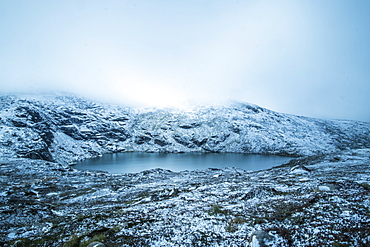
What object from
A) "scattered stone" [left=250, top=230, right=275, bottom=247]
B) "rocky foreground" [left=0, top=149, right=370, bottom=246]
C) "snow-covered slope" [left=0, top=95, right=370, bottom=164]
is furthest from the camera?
"snow-covered slope" [left=0, top=95, right=370, bottom=164]

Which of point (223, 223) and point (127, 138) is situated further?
point (127, 138)

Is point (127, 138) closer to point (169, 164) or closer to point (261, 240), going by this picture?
point (169, 164)

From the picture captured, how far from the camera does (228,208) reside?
19.3 metres

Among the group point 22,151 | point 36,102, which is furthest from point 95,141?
point 22,151

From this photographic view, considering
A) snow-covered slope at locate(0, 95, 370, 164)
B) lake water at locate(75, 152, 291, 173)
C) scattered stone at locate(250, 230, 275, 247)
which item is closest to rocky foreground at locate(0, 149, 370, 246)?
scattered stone at locate(250, 230, 275, 247)

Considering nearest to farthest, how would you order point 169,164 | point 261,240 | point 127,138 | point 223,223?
point 261,240
point 223,223
point 169,164
point 127,138

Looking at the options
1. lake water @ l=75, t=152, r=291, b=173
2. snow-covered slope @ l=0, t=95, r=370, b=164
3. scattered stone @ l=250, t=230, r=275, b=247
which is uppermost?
scattered stone @ l=250, t=230, r=275, b=247

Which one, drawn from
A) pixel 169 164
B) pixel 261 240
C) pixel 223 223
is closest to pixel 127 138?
pixel 169 164

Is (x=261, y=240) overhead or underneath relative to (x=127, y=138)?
overhead

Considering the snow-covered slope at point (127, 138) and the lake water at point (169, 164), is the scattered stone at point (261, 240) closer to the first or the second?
the lake water at point (169, 164)

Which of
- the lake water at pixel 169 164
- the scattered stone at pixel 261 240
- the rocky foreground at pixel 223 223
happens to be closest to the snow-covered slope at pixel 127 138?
the lake water at pixel 169 164

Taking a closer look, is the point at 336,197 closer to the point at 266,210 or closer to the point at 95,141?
the point at 266,210

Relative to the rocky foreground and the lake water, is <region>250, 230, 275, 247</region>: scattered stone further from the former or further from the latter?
the lake water

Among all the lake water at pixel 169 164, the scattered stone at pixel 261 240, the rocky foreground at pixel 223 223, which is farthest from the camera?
the lake water at pixel 169 164
